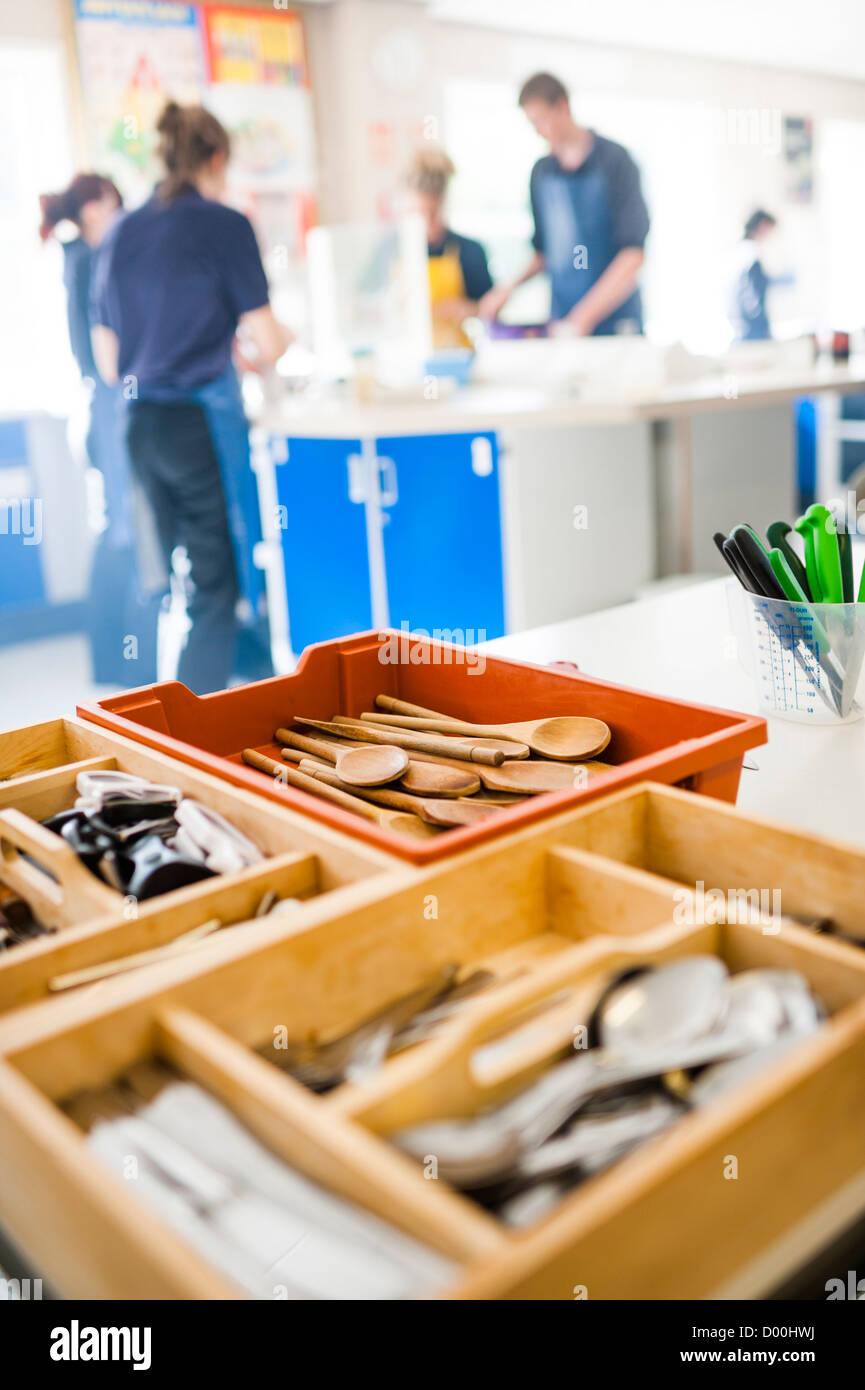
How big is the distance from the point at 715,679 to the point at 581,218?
3.15 metres

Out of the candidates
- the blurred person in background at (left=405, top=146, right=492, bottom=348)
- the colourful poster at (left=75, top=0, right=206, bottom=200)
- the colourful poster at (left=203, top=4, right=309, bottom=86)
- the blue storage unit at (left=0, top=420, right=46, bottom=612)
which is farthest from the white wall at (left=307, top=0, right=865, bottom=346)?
the blue storage unit at (left=0, top=420, right=46, bottom=612)

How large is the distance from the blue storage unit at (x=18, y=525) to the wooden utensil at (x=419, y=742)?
3.83 metres

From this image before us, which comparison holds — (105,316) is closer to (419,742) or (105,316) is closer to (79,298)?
(79,298)

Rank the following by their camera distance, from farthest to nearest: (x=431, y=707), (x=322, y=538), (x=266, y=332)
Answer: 1. (x=322, y=538)
2. (x=266, y=332)
3. (x=431, y=707)

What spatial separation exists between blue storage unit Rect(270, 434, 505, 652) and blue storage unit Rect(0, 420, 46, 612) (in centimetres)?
145

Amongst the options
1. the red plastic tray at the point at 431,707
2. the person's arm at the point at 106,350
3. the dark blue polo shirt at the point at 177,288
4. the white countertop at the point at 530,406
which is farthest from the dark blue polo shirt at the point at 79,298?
the red plastic tray at the point at 431,707

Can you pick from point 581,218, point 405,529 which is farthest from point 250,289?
point 581,218

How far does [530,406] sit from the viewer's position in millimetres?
3375

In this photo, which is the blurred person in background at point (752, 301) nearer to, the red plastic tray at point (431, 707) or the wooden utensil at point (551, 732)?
the red plastic tray at point (431, 707)

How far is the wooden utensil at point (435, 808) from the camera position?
0.92 meters

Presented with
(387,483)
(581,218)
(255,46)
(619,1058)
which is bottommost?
(619,1058)

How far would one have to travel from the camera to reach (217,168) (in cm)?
311

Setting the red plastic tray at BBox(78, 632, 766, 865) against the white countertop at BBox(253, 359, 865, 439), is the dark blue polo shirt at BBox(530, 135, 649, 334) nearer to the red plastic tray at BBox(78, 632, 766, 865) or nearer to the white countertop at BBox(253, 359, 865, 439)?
the white countertop at BBox(253, 359, 865, 439)

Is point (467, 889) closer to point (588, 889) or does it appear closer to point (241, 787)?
point (588, 889)
